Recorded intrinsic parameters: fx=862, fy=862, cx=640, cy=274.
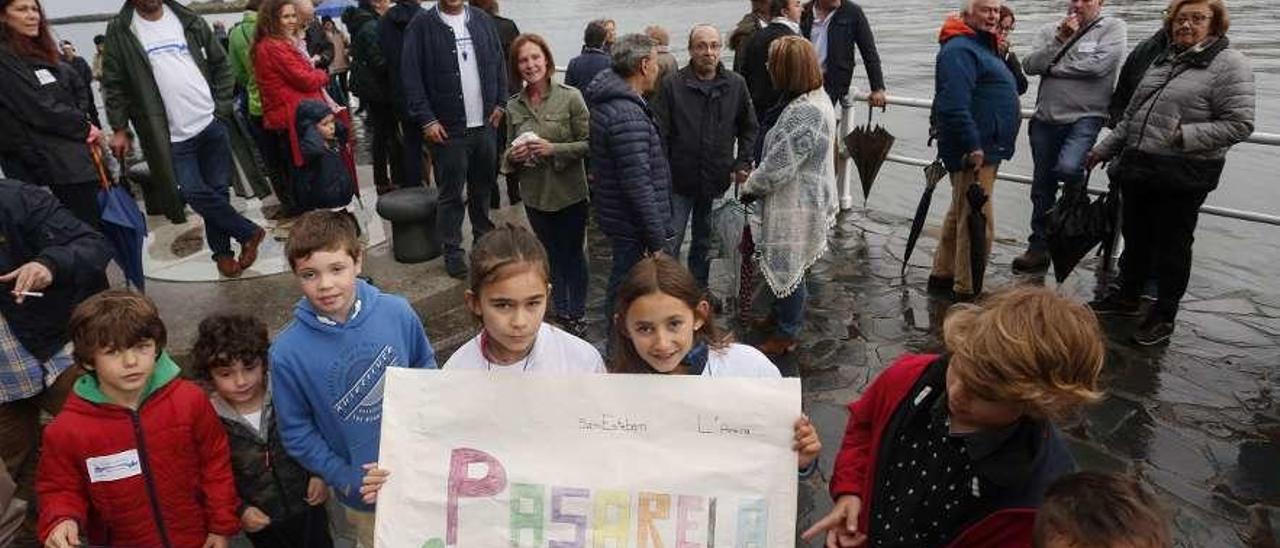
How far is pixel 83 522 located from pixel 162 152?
335cm

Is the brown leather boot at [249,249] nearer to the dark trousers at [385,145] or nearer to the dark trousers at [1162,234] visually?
the dark trousers at [385,145]

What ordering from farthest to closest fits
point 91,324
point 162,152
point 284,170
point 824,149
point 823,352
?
point 284,170 → point 162,152 → point 823,352 → point 824,149 → point 91,324

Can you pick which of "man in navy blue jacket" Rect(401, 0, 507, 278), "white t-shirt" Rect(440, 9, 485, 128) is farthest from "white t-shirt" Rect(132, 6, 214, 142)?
"white t-shirt" Rect(440, 9, 485, 128)

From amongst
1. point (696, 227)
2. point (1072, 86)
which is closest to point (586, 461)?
point (696, 227)

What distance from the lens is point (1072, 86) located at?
527cm

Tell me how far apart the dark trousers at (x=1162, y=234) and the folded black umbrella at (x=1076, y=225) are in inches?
4.8

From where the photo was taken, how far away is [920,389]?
188cm

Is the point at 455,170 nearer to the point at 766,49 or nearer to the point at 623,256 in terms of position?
the point at 623,256

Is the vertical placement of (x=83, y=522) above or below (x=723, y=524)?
below

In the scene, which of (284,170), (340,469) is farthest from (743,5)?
(340,469)

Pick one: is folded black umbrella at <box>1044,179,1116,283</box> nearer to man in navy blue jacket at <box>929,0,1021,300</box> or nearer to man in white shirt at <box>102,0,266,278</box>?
man in navy blue jacket at <box>929,0,1021,300</box>

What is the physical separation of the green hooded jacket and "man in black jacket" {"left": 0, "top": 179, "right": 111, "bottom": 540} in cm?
222

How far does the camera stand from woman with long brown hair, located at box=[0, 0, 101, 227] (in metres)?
3.92

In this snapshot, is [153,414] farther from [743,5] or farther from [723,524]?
[743,5]
